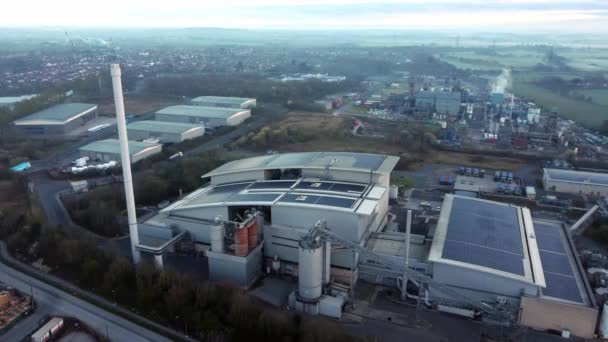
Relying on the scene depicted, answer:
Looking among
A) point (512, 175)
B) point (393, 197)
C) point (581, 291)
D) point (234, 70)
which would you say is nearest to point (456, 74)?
point (234, 70)

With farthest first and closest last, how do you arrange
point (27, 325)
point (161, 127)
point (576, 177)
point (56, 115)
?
point (56, 115), point (161, 127), point (576, 177), point (27, 325)

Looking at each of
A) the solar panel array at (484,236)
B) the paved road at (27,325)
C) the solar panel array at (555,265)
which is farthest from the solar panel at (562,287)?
the paved road at (27,325)

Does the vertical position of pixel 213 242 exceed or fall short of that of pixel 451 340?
it exceeds it

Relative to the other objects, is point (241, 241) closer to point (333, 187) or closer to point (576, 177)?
point (333, 187)

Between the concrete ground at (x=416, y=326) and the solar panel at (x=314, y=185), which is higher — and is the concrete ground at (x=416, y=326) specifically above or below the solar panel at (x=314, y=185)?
below

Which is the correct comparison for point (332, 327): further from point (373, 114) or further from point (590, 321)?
point (373, 114)

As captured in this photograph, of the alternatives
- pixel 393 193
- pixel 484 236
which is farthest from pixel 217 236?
pixel 393 193

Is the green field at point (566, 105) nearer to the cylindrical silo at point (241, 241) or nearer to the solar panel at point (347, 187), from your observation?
the solar panel at point (347, 187)
